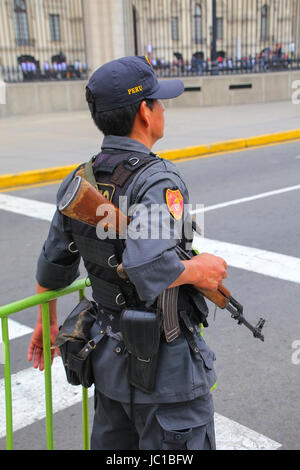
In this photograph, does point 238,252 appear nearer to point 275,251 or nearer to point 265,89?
point 275,251

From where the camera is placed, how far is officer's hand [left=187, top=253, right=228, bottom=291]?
1903mm

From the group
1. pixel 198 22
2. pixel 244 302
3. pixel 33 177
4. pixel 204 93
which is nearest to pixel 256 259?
pixel 244 302

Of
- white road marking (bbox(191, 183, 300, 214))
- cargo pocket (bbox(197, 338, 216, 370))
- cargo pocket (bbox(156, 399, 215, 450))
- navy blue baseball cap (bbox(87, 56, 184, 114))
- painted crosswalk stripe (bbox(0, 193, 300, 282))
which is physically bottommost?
white road marking (bbox(191, 183, 300, 214))

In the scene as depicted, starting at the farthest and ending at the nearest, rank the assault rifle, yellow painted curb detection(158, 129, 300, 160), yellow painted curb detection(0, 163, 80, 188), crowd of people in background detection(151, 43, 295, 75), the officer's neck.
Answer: crowd of people in background detection(151, 43, 295, 75) < yellow painted curb detection(158, 129, 300, 160) < yellow painted curb detection(0, 163, 80, 188) < the officer's neck < the assault rifle

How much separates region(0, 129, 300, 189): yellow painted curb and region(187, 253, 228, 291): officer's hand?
27.1 ft

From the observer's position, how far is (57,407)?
11.3ft

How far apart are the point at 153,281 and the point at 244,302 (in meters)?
3.07

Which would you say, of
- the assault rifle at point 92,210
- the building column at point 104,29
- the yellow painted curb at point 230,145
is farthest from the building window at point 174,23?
the assault rifle at point 92,210

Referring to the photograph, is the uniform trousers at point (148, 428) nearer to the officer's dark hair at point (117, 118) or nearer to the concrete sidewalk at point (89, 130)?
the officer's dark hair at point (117, 118)

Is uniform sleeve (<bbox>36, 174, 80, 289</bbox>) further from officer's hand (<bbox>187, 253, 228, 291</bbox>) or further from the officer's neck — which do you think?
officer's hand (<bbox>187, 253, 228, 291</bbox>)

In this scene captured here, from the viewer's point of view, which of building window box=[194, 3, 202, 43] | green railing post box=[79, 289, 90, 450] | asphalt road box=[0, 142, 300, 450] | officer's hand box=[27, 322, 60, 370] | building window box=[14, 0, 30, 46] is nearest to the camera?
officer's hand box=[27, 322, 60, 370]

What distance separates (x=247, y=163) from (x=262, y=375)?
24.7ft

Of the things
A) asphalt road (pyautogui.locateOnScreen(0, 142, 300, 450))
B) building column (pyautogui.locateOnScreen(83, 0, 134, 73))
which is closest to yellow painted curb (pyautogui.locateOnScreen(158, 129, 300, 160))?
asphalt road (pyautogui.locateOnScreen(0, 142, 300, 450))

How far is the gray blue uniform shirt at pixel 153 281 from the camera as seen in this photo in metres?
1.79
